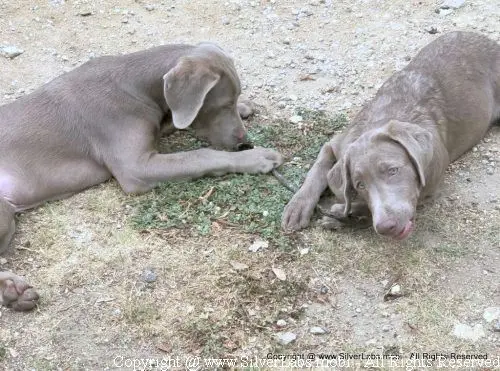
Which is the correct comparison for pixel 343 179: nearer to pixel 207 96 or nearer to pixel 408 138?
pixel 408 138

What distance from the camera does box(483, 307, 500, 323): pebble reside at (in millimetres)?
4098

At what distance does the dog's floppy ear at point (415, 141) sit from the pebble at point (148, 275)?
1644mm

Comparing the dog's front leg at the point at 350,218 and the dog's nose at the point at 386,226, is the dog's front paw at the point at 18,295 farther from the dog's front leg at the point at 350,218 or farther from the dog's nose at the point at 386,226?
the dog's nose at the point at 386,226

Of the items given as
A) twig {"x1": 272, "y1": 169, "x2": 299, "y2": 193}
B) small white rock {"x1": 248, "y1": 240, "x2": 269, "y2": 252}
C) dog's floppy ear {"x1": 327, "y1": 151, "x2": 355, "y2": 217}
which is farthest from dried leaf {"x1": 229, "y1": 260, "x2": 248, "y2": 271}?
twig {"x1": 272, "y1": 169, "x2": 299, "y2": 193}

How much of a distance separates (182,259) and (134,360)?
32.1 inches

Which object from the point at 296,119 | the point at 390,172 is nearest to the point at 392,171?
the point at 390,172

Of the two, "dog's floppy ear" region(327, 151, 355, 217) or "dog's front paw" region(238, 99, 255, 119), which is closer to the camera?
"dog's floppy ear" region(327, 151, 355, 217)

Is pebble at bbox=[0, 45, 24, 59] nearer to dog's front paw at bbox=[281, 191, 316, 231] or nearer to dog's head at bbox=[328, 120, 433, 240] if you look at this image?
dog's front paw at bbox=[281, 191, 316, 231]

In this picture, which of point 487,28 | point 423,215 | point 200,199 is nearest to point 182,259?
point 200,199

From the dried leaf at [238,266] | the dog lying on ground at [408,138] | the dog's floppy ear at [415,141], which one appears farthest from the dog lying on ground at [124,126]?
the dog's floppy ear at [415,141]

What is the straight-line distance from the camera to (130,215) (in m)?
5.17

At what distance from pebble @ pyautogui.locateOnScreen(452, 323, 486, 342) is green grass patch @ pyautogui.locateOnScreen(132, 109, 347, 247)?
1.17m

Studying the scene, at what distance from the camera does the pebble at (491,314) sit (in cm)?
410

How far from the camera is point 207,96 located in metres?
5.42
